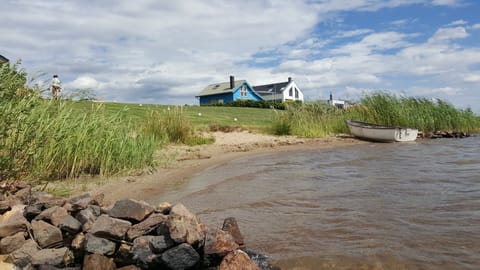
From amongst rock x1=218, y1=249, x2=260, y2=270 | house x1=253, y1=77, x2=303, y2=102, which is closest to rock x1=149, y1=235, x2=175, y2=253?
rock x1=218, y1=249, x2=260, y2=270

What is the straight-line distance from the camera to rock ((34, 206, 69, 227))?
13.6 feet

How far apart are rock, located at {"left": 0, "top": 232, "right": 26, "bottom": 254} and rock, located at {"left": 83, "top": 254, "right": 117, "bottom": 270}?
689 mm

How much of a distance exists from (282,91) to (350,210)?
5898 centimetres

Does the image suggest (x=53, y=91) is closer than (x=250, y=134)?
Yes

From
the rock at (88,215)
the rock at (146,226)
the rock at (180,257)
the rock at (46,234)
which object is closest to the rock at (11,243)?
the rock at (46,234)

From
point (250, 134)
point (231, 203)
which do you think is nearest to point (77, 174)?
point (231, 203)

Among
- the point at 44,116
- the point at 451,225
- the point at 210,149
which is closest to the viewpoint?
the point at 451,225

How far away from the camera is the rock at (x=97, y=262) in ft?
11.9

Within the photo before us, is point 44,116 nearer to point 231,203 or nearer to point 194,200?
point 194,200

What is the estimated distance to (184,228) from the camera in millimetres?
3689

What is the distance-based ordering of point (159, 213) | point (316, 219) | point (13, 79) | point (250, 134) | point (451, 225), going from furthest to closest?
point (250, 134)
point (13, 79)
point (316, 219)
point (451, 225)
point (159, 213)

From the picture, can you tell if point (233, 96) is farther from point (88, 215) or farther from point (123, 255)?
point (123, 255)

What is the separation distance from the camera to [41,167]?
6.72m

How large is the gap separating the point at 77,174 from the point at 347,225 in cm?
467
